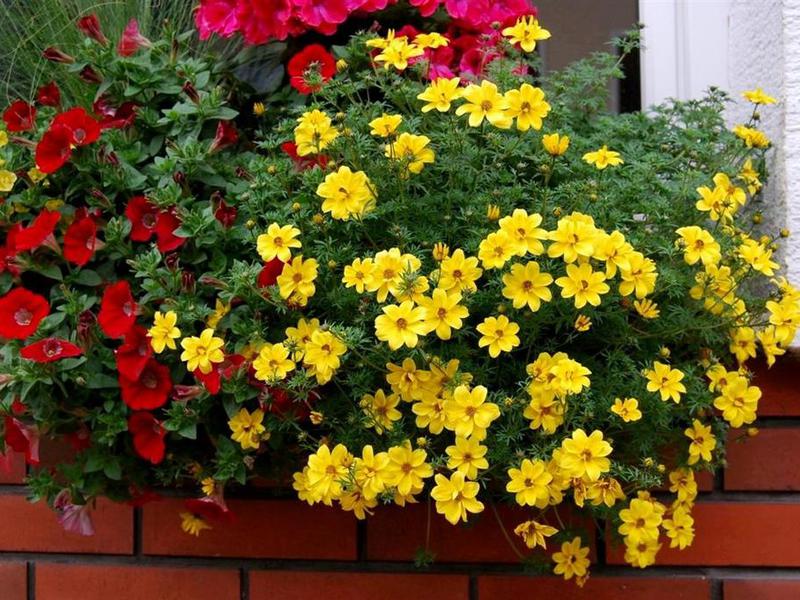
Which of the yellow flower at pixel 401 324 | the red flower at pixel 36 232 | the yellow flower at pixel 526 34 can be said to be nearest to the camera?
the yellow flower at pixel 401 324

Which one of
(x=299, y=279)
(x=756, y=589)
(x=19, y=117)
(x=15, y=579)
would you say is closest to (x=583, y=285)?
(x=299, y=279)

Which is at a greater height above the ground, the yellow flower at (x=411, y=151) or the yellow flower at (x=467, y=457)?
the yellow flower at (x=411, y=151)

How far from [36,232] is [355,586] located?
2.57ft

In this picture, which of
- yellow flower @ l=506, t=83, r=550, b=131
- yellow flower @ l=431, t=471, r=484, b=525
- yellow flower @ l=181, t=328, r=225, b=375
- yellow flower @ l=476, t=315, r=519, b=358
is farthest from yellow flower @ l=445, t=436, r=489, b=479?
A: yellow flower @ l=506, t=83, r=550, b=131

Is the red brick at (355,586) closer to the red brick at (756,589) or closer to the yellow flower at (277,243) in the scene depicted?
the red brick at (756,589)

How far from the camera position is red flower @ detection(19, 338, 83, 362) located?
133cm

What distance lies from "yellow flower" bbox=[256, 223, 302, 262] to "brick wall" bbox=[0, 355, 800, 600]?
0.53 meters

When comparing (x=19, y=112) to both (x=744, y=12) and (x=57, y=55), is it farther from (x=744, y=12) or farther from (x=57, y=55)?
(x=744, y=12)

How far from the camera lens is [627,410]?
129 centimetres

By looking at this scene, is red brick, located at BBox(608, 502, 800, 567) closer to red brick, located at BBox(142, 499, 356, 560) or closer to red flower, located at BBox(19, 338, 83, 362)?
red brick, located at BBox(142, 499, 356, 560)

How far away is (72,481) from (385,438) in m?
0.49

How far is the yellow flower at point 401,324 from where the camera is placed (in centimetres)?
121

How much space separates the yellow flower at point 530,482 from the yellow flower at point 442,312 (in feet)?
0.66

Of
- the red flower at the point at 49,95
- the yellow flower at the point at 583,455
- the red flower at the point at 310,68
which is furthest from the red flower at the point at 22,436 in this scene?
the yellow flower at the point at 583,455
